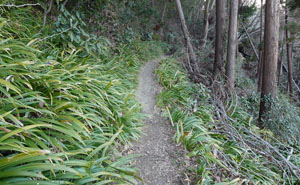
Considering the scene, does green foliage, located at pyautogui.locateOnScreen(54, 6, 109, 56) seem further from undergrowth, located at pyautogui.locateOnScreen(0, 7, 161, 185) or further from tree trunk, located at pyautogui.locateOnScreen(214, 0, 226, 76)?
tree trunk, located at pyautogui.locateOnScreen(214, 0, 226, 76)

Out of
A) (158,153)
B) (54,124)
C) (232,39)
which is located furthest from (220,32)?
(54,124)

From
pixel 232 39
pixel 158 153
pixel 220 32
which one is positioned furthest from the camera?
pixel 220 32

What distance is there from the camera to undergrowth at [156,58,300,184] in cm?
220

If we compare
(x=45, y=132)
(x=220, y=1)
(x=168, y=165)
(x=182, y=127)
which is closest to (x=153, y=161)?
(x=168, y=165)

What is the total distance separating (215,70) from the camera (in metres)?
6.43

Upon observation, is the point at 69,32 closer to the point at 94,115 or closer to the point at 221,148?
the point at 94,115

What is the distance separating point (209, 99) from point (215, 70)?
2438mm

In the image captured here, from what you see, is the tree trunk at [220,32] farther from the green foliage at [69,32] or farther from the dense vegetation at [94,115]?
the green foliage at [69,32]

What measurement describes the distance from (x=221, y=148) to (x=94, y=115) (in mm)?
1736

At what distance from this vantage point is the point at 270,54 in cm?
445

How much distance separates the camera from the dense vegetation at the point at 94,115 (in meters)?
1.40

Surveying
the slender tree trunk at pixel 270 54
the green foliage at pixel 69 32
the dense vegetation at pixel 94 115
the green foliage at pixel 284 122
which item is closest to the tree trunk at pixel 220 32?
the dense vegetation at pixel 94 115

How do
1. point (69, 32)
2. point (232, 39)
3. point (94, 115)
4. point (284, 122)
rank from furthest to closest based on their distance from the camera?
point (232, 39) < point (284, 122) < point (69, 32) < point (94, 115)

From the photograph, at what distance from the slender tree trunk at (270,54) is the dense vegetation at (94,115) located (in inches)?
6.1
